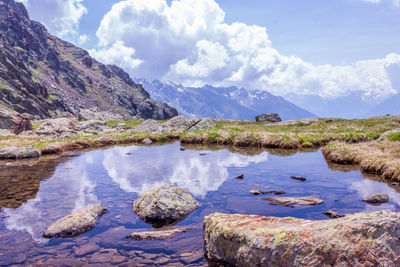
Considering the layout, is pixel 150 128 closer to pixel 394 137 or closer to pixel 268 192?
pixel 394 137

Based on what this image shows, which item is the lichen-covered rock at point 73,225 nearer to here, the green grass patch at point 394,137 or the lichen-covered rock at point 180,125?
the green grass patch at point 394,137

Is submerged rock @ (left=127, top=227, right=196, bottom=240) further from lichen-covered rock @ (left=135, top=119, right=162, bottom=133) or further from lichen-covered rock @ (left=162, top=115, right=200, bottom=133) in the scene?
lichen-covered rock @ (left=135, top=119, right=162, bottom=133)

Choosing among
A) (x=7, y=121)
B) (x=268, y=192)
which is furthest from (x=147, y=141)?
(x=7, y=121)

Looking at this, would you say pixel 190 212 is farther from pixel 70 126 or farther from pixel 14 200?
pixel 70 126

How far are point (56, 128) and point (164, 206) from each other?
46.2 m

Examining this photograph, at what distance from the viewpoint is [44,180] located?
1697 cm

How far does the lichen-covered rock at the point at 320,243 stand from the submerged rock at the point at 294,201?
5.17 m

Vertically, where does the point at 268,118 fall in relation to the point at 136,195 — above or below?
above

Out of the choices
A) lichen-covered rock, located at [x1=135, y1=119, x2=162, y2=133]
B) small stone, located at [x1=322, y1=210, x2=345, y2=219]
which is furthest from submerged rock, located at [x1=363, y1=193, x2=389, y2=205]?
lichen-covered rock, located at [x1=135, y1=119, x2=162, y2=133]

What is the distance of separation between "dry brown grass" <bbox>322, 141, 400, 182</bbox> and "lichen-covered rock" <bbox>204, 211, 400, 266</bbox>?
1255cm

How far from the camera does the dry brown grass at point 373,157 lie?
16.0 m

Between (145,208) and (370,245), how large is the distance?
7.96 metres

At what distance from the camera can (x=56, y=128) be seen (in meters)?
48.8

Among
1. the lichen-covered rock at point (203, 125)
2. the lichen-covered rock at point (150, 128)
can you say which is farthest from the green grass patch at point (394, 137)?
the lichen-covered rock at point (150, 128)
